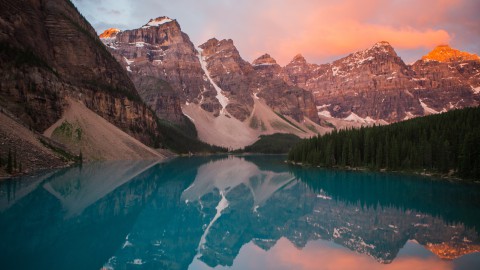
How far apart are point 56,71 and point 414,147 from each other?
102m

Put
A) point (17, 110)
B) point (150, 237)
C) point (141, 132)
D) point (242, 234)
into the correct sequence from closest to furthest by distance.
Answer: point (150, 237) < point (242, 234) < point (17, 110) < point (141, 132)

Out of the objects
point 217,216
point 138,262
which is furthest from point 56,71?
point 138,262

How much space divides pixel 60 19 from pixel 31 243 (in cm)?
13067

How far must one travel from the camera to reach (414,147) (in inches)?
3061

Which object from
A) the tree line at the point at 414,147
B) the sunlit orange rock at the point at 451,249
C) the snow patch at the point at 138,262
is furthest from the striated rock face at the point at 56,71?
the sunlit orange rock at the point at 451,249

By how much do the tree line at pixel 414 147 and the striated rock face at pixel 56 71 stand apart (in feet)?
233

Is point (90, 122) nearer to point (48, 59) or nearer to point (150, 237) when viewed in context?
point (48, 59)

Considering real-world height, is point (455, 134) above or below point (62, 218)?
above

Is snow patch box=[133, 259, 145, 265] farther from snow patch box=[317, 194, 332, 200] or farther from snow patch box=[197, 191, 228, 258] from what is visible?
snow patch box=[317, 194, 332, 200]

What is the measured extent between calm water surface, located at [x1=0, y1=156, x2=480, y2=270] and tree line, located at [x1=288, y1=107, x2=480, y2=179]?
20244 millimetres

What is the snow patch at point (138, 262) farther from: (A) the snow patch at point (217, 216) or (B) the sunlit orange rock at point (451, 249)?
(B) the sunlit orange rock at point (451, 249)

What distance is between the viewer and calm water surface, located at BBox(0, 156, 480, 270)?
18062 mm

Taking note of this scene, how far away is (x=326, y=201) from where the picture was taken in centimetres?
3925

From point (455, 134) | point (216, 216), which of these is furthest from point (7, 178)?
point (455, 134)
